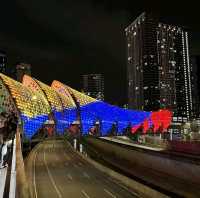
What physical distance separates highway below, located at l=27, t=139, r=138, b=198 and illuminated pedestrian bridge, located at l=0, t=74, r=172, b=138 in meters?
52.3

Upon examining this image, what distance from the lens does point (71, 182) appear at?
4647 cm

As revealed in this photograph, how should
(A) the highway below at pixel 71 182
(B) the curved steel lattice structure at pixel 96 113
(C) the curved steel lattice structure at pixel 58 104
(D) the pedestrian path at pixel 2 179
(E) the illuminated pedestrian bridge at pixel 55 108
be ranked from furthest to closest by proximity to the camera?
1. (B) the curved steel lattice structure at pixel 96 113
2. (C) the curved steel lattice structure at pixel 58 104
3. (E) the illuminated pedestrian bridge at pixel 55 108
4. (A) the highway below at pixel 71 182
5. (D) the pedestrian path at pixel 2 179

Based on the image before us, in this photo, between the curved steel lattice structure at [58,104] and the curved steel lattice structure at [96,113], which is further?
the curved steel lattice structure at [96,113]

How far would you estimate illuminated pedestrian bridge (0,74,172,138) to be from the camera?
120m

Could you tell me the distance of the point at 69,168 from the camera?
2404 inches

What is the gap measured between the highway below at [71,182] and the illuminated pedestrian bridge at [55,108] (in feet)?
172

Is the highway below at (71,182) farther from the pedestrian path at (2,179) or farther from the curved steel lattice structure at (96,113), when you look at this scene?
the curved steel lattice structure at (96,113)

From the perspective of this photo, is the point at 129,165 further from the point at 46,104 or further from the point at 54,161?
the point at 46,104

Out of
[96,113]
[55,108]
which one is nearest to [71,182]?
[55,108]

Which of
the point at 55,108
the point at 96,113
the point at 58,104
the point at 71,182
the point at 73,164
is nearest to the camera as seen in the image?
the point at 71,182

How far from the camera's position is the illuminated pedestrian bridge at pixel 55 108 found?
4710 inches

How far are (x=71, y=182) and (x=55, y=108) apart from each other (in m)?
104

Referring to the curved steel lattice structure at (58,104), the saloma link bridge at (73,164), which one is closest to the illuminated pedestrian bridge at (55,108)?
the curved steel lattice structure at (58,104)

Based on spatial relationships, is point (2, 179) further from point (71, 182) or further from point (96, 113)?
point (96, 113)
